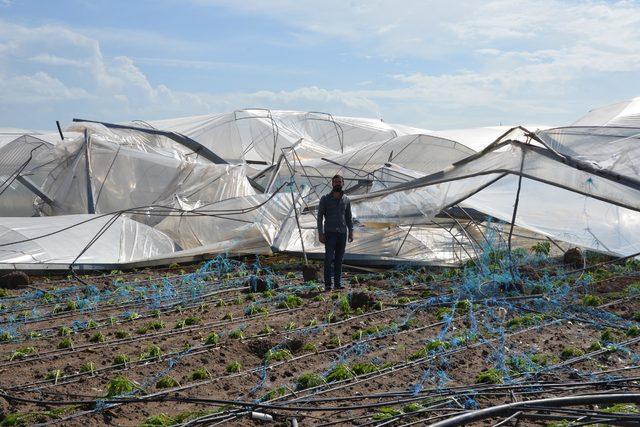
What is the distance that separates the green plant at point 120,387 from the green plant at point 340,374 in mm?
1345

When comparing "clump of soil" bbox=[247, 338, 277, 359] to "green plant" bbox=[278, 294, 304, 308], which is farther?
"green plant" bbox=[278, 294, 304, 308]

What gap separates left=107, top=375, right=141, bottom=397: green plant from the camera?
593cm

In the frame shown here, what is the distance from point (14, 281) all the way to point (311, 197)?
23.9 ft

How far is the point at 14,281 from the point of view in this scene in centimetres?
1086

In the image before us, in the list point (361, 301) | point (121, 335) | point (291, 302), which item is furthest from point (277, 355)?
point (291, 302)

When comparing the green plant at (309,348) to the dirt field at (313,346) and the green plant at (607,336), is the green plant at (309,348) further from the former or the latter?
the green plant at (607,336)

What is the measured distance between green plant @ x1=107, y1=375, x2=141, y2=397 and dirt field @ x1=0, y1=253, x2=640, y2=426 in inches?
0.6

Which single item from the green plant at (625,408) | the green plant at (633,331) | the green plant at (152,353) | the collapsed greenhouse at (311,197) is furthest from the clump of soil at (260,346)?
the collapsed greenhouse at (311,197)

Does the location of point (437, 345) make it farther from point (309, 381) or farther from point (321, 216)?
point (321, 216)

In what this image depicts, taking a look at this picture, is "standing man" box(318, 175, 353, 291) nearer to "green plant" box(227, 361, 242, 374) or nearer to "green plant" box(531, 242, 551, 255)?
"green plant" box(227, 361, 242, 374)

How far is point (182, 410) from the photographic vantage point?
5.54 m

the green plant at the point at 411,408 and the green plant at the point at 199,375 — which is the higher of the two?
the green plant at the point at 411,408

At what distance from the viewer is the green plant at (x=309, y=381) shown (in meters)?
6.13

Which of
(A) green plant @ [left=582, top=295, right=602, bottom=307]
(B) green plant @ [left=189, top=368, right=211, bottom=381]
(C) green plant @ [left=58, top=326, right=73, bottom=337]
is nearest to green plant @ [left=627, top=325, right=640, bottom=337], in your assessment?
(A) green plant @ [left=582, top=295, right=602, bottom=307]
